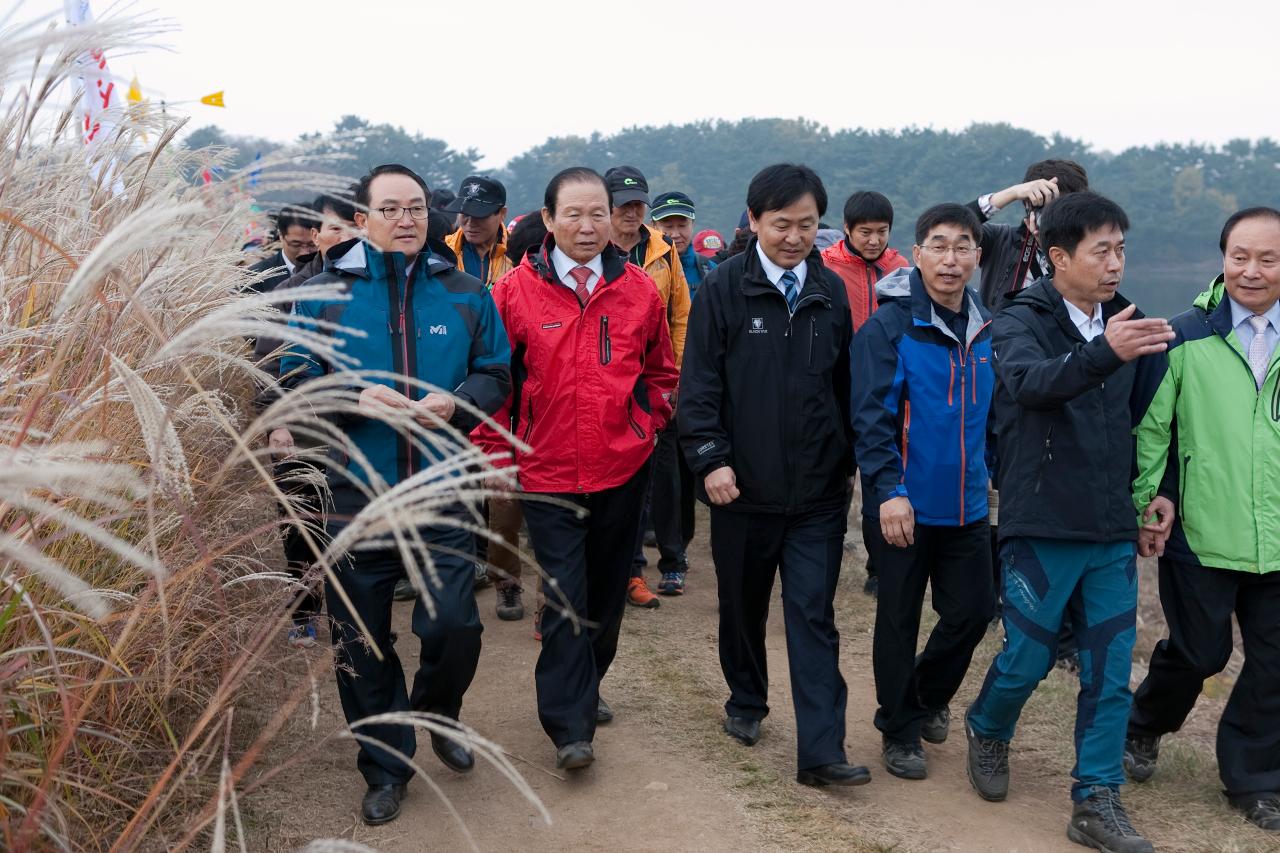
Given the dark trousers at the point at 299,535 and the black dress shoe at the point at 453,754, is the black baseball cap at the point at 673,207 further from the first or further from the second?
the black dress shoe at the point at 453,754

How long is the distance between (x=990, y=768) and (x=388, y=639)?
2087 millimetres

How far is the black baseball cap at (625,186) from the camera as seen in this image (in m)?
6.48

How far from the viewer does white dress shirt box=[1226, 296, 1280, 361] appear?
414cm

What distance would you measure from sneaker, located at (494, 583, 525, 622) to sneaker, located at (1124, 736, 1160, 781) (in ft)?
9.37

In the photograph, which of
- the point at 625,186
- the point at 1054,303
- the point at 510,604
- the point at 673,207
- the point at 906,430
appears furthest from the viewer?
the point at 673,207

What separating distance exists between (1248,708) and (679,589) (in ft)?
10.4

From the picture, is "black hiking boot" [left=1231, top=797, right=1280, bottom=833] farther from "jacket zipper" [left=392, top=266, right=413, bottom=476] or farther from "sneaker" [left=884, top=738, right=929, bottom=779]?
"jacket zipper" [left=392, top=266, right=413, bottom=476]

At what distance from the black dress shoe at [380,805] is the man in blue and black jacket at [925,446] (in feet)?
5.84

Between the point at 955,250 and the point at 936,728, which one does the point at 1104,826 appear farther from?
the point at 955,250

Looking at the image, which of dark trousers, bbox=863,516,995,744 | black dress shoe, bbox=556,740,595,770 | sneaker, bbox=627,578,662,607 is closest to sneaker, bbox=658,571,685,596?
sneaker, bbox=627,578,662,607

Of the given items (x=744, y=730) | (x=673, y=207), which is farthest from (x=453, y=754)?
(x=673, y=207)

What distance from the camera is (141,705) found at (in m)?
3.19

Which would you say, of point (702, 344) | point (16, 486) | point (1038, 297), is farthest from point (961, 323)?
point (16, 486)

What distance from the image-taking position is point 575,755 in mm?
4055
